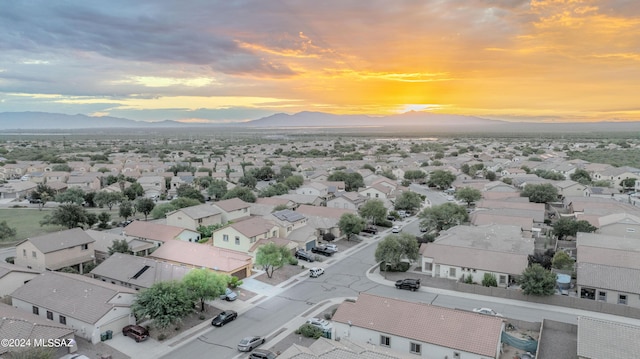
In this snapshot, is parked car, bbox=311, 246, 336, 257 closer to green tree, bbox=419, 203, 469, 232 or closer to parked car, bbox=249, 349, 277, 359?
green tree, bbox=419, 203, 469, 232

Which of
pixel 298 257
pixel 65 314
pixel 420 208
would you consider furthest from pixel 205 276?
pixel 420 208

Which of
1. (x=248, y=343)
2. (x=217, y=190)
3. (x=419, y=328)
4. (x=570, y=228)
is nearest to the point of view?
(x=419, y=328)

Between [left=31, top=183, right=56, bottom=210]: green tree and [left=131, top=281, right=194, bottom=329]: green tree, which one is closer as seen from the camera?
[left=131, top=281, right=194, bottom=329]: green tree

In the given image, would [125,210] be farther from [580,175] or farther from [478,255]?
[580,175]

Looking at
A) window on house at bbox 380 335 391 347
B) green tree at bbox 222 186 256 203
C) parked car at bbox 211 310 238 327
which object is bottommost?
parked car at bbox 211 310 238 327

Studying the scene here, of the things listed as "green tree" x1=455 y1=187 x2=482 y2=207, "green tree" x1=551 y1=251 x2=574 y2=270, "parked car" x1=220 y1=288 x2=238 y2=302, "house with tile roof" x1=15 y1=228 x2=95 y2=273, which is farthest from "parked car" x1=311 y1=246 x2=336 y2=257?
"green tree" x1=455 y1=187 x2=482 y2=207

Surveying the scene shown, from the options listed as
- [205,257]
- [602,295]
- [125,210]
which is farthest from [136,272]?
[602,295]
